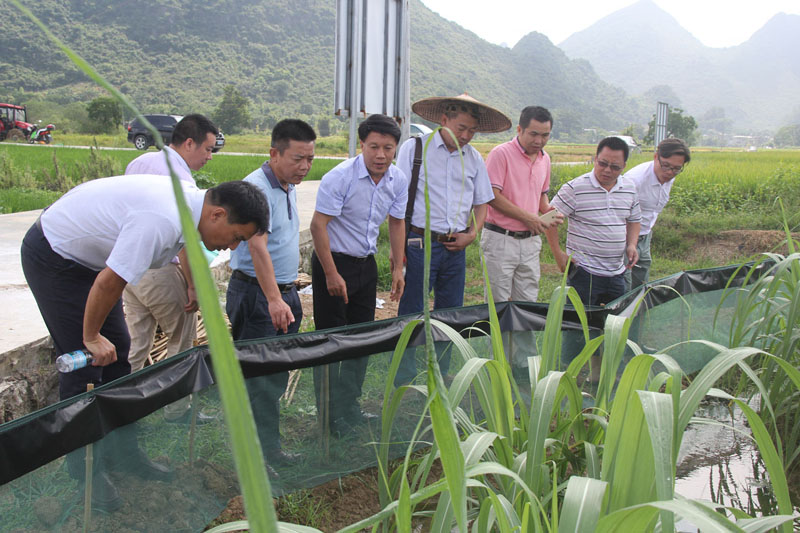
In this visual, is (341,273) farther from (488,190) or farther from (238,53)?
(238,53)

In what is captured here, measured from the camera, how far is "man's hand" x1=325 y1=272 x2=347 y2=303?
10.0 ft

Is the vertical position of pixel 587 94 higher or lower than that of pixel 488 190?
higher

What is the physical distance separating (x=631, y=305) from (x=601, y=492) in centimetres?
189

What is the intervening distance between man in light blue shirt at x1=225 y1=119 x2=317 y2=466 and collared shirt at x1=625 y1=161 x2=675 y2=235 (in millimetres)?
2490

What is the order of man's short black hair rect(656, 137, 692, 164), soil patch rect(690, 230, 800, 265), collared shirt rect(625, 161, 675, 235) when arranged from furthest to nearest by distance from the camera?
soil patch rect(690, 230, 800, 265)
collared shirt rect(625, 161, 675, 235)
man's short black hair rect(656, 137, 692, 164)

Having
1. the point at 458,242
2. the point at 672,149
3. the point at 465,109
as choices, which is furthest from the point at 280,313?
the point at 672,149

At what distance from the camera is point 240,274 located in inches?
116

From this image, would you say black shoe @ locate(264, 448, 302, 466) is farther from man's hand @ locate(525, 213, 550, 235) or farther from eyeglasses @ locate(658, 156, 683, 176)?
eyeglasses @ locate(658, 156, 683, 176)

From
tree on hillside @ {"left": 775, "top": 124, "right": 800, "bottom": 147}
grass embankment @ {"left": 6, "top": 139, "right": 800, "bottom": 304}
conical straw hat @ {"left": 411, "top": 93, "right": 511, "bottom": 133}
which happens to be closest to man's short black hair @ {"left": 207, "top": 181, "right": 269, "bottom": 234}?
conical straw hat @ {"left": 411, "top": 93, "right": 511, "bottom": 133}

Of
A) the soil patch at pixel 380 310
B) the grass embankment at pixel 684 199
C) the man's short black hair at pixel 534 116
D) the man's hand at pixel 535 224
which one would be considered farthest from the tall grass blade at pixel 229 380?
the grass embankment at pixel 684 199

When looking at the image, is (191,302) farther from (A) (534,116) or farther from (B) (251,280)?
(A) (534,116)

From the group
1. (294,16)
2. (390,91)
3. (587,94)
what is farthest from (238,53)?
(390,91)

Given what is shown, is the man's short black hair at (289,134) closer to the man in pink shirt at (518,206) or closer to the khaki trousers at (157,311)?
the khaki trousers at (157,311)

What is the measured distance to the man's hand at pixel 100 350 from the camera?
2.19m
